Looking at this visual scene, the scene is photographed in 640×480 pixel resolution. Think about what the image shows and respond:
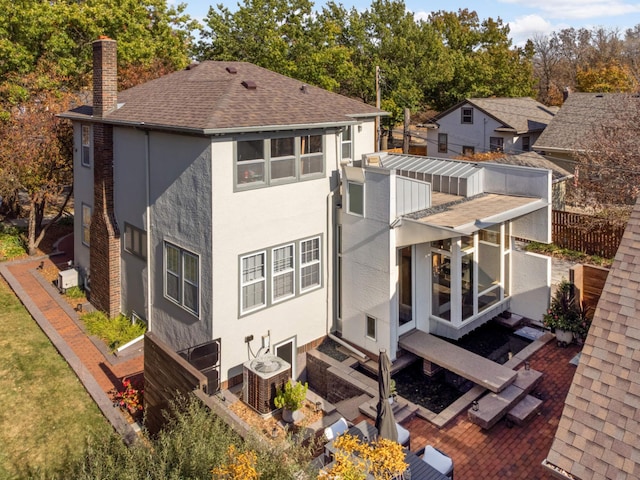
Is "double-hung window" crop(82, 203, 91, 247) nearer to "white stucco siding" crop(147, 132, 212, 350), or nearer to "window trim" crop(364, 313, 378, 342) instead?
"white stucco siding" crop(147, 132, 212, 350)

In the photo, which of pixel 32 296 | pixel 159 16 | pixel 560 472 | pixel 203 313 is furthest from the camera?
pixel 159 16

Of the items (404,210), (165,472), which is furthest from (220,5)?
(165,472)

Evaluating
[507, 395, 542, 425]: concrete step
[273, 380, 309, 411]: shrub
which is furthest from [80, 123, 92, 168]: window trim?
[507, 395, 542, 425]: concrete step

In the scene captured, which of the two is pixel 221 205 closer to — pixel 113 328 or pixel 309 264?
pixel 309 264

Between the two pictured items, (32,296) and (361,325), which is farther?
(32,296)

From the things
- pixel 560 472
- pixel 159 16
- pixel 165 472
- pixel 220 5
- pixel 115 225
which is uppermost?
pixel 220 5

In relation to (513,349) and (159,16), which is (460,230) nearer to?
(513,349)

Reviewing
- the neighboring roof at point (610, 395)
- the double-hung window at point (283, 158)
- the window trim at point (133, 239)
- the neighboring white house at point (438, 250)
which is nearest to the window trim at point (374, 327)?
the neighboring white house at point (438, 250)
